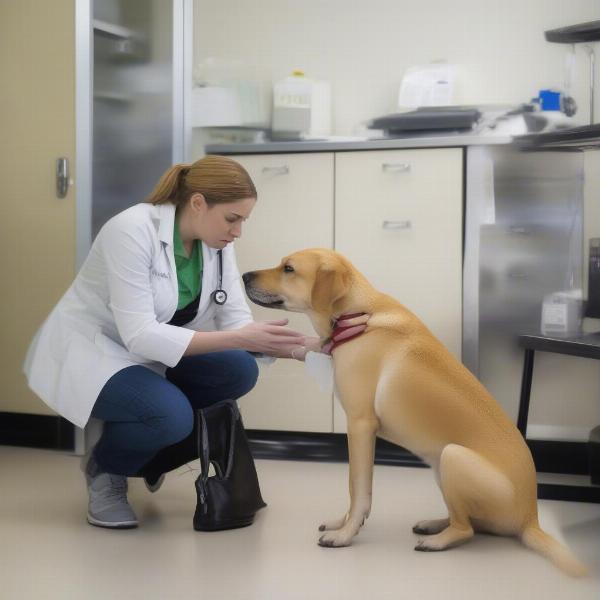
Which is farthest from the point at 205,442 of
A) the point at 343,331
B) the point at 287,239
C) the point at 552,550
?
the point at 287,239

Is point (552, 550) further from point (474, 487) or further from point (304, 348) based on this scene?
point (304, 348)

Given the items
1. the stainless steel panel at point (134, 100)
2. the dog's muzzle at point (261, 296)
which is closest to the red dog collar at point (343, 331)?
the dog's muzzle at point (261, 296)

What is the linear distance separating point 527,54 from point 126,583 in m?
2.25

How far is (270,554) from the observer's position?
194 centimetres

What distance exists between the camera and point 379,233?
2805mm

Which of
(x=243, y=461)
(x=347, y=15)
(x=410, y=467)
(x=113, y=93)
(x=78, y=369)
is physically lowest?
(x=410, y=467)

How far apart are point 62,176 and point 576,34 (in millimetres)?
1718

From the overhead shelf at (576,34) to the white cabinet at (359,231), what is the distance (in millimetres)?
588

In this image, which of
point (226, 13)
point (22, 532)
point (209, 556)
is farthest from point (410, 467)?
point (226, 13)

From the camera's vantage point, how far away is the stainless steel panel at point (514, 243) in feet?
8.86

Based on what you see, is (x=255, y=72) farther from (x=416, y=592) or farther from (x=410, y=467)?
(x=416, y=592)

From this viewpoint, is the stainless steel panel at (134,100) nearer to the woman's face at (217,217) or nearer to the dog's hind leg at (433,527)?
the woman's face at (217,217)

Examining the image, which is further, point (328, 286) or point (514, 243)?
point (514, 243)

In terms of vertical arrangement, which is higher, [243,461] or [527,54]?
[527,54]
